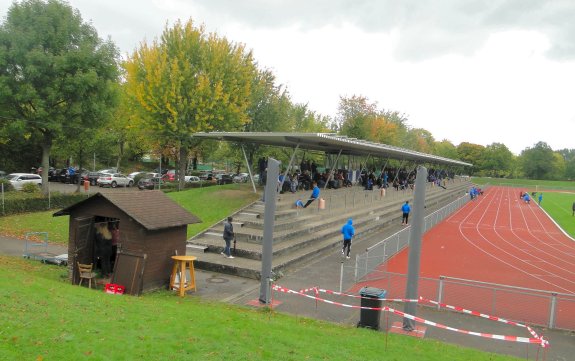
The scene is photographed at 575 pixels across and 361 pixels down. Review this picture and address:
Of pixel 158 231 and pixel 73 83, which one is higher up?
pixel 73 83

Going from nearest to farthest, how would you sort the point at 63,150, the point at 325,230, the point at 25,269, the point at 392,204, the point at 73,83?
1. the point at 25,269
2. the point at 325,230
3. the point at 73,83
4. the point at 392,204
5. the point at 63,150

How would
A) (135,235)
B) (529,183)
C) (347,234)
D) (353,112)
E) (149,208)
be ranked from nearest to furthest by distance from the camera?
(135,235) < (149,208) < (347,234) < (353,112) < (529,183)

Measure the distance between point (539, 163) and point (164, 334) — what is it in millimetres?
144795

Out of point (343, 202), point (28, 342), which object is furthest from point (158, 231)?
point (343, 202)

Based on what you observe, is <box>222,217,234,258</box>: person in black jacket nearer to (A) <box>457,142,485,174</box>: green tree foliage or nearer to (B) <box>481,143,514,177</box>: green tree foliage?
(A) <box>457,142,485,174</box>: green tree foliage

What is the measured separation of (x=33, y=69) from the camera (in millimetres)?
24422

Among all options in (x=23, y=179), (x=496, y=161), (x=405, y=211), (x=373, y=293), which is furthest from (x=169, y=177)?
(x=496, y=161)

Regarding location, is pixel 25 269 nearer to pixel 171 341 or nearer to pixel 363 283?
pixel 171 341

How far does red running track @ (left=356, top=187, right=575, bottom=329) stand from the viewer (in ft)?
39.8

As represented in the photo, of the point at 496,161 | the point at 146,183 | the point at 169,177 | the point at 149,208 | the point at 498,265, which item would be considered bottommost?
the point at 498,265

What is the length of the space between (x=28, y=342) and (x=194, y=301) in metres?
5.33

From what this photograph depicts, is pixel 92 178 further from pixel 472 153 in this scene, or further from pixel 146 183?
pixel 472 153

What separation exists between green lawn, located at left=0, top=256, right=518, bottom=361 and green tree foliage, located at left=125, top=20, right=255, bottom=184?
880 inches

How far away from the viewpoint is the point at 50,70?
2564cm
